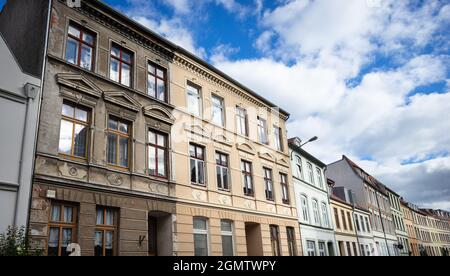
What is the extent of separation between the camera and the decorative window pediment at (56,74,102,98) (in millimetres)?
12648

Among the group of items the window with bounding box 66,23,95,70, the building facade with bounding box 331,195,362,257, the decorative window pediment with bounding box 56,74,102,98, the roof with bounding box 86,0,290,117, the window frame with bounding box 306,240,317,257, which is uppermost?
the roof with bounding box 86,0,290,117

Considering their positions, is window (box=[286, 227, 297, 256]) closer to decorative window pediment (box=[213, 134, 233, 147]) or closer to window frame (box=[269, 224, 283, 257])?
window frame (box=[269, 224, 283, 257])

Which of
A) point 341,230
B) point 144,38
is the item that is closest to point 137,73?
point 144,38

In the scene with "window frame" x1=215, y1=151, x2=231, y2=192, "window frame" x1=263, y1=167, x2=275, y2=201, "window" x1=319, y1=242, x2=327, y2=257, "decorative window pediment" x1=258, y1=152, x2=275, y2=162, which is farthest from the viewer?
"window" x1=319, y1=242, x2=327, y2=257

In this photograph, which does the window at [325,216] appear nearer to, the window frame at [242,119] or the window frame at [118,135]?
the window frame at [242,119]

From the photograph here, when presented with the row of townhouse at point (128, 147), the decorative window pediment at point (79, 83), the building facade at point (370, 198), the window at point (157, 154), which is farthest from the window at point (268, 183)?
the building facade at point (370, 198)

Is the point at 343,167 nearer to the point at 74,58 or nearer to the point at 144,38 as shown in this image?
the point at 144,38

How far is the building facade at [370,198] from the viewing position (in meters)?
43.3

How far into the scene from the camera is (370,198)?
4612 centimetres

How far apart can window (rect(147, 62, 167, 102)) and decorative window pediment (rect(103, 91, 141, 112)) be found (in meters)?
1.28

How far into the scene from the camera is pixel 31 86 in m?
11.6

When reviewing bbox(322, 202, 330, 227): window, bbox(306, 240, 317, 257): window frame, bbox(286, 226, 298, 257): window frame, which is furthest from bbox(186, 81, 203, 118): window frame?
bbox(322, 202, 330, 227): window

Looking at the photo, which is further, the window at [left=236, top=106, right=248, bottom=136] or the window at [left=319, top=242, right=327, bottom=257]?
the window at [left=319, top=242, right=327, bottom=257]

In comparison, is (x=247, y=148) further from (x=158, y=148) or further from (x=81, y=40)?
(x=81, y=40)
